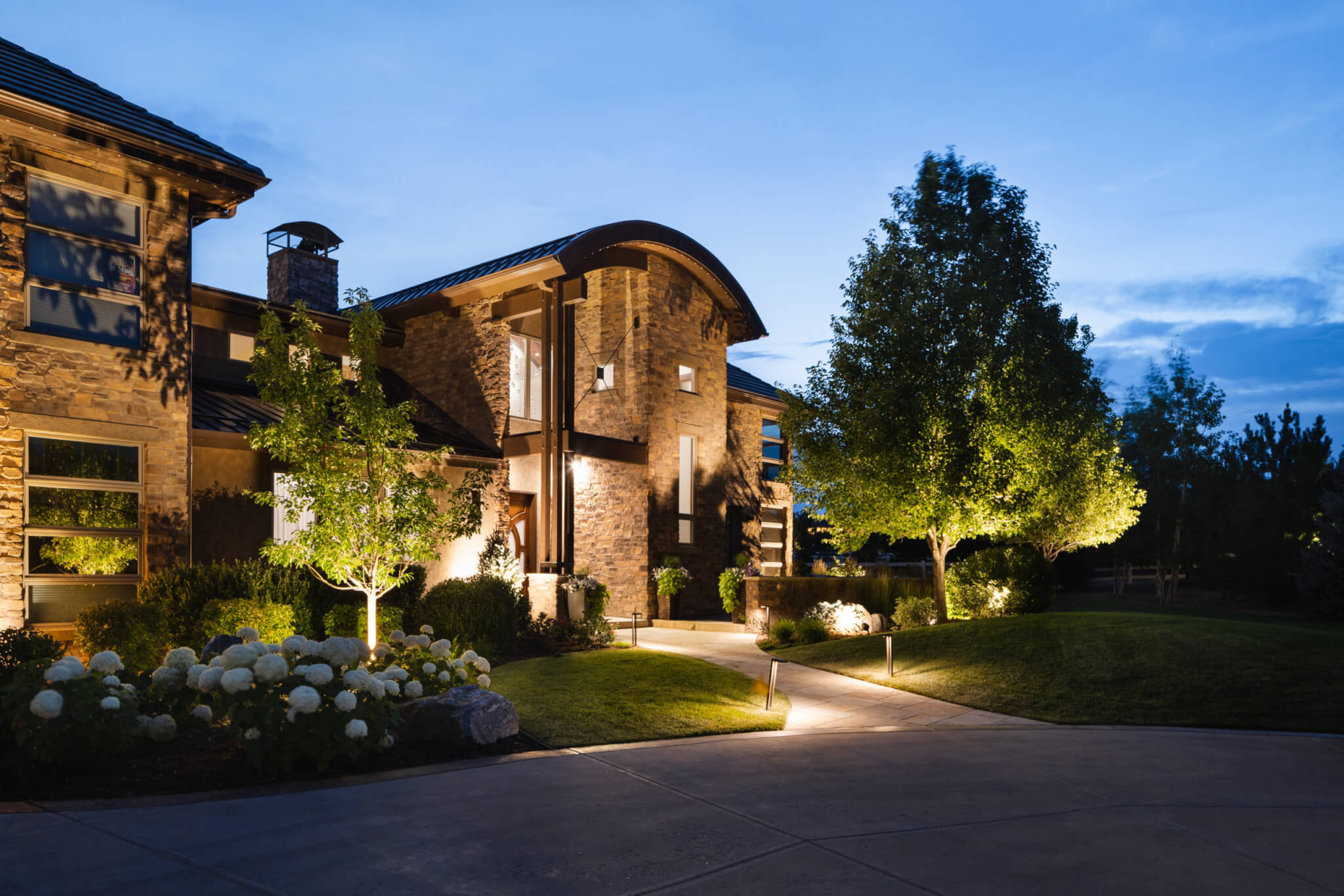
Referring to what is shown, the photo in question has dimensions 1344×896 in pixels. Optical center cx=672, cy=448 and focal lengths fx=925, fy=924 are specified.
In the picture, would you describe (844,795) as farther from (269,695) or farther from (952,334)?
(952,334)

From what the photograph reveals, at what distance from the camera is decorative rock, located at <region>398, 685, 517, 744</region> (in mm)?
7918

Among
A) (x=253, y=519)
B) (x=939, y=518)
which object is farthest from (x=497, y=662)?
(x=939, y=518)

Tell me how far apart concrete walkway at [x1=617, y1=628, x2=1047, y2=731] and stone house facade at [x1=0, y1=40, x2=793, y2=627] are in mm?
3741

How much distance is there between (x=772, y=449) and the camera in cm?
2806

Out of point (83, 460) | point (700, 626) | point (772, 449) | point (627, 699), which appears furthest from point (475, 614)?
point (772, 449)

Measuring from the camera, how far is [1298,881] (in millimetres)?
4773

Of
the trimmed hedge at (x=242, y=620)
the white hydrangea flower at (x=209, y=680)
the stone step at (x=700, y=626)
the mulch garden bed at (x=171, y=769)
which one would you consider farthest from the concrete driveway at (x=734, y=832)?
the stone step at (x=700, y=626)

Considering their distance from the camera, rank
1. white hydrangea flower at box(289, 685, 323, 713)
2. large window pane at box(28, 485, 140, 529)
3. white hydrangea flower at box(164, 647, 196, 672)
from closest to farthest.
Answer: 1. white hydrangea flower at box(289, 685, 323, 713)
2. white hydrangea flower at box(164, 647, 196, 672)
3. large window pane at box(28, 485, 140, 529)

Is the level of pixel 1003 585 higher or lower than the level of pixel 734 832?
higher

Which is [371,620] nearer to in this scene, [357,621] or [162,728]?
[357,621]

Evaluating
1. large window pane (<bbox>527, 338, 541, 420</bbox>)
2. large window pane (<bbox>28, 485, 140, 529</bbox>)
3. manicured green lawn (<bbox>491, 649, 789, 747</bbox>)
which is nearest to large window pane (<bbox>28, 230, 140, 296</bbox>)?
large window pane (<bbox>28, 485, 140, 529</bbox>)

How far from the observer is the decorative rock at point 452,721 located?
26.0ft

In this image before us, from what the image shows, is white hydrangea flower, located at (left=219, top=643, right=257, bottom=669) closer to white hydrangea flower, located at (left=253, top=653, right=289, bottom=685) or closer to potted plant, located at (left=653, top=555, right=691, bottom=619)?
white hydrangea flower, located at (left=253, top=653, right=289, bottom=685)

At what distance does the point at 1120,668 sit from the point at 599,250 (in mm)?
11926
